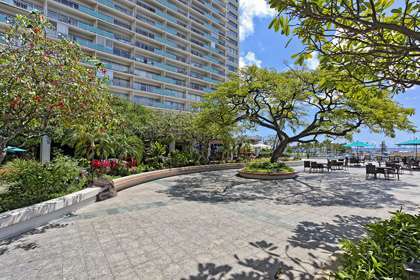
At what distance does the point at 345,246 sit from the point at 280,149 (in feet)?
42.2

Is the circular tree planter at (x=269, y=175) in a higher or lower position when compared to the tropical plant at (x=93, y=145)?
lower

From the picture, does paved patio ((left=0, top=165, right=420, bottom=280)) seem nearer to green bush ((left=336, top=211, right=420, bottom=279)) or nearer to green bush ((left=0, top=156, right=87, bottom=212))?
green bush ((left=336, top=211, right=420, bottom=279))

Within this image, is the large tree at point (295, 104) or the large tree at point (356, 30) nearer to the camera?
the large tree at point (356, 30)

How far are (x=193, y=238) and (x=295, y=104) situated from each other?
39.7 ft

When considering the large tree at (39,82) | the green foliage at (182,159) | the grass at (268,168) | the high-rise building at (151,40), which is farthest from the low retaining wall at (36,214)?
the high-rise building at (151,40)

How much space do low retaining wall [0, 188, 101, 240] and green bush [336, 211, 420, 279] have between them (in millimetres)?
6186

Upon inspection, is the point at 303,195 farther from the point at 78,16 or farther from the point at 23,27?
the point at 78,16

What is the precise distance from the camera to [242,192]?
9.38 meters

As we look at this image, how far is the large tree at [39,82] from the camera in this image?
15.5 ft

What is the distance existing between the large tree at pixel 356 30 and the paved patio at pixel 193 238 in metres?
3.45

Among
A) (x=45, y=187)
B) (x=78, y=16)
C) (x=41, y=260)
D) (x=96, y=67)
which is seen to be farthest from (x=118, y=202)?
(x=78, y=16)

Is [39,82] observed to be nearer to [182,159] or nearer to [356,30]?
[356,30]

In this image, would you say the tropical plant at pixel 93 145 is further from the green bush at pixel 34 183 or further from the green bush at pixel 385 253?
the green bush at pixel 385 253

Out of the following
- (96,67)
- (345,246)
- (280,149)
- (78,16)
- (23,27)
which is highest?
(78,16)
